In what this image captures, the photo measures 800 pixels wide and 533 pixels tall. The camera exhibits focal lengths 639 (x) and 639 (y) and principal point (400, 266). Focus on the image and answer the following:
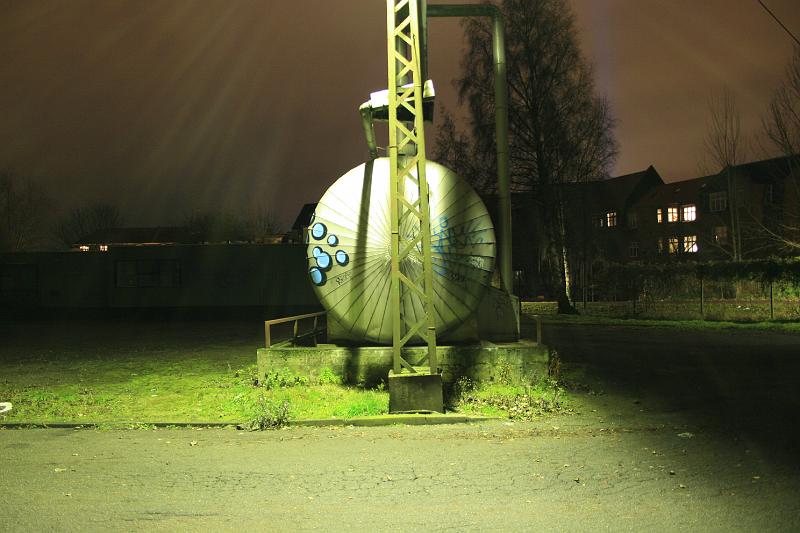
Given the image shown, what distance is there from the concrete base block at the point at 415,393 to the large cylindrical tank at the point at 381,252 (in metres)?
2.21

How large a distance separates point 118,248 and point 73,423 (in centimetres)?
2825

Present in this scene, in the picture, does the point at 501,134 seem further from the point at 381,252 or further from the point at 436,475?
the point at 436,475

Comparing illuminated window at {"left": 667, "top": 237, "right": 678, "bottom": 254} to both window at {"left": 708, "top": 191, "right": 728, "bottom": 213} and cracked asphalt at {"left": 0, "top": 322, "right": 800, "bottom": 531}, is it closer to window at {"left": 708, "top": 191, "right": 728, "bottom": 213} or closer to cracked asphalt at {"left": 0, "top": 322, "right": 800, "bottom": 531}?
window at {"left": 708, "top": 191, "right": 728, "bottom": 213}

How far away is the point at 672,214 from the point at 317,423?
51703mm

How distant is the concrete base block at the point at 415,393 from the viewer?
8.66 metres

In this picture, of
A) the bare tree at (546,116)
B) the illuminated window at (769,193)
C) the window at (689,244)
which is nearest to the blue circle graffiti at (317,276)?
the bare tree at (546,116)

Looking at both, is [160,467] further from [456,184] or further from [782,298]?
[782,298]

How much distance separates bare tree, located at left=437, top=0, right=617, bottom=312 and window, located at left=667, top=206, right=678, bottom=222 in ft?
88.1

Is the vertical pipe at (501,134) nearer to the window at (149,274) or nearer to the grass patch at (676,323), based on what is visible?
the grass patch at (676,323)

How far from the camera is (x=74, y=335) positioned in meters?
23.3

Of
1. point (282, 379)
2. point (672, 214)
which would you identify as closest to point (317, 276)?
point (282, 379)

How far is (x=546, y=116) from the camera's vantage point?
29297 millimetres

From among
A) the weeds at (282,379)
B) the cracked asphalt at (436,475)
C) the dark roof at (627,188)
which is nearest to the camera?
the cracked asphalt at (436,475)

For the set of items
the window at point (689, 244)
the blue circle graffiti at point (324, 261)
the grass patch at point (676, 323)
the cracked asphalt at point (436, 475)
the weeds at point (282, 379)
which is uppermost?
the window at point (689, 244)
